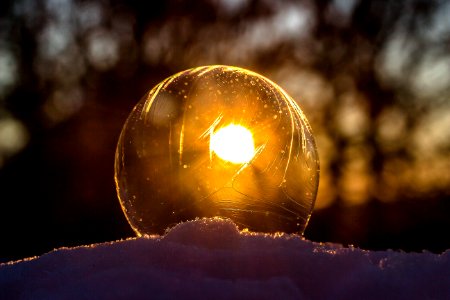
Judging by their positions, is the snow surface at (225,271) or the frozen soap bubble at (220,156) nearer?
the snow surface at (225,271)

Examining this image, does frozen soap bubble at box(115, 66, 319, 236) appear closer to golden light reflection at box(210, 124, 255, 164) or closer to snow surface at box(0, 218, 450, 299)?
golden light reflection at box(210, 124, 255, 164)

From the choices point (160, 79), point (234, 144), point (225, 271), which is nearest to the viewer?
point (225, 271)

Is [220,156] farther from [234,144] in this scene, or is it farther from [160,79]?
[160,79]

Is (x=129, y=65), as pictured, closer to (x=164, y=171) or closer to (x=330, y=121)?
(x=330, y=121)

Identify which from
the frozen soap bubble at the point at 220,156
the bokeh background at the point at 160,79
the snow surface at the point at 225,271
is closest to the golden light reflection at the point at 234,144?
the frozen soap bubble at the point at 220,156

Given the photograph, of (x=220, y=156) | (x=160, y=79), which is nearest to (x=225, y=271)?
(x=220, y=156)

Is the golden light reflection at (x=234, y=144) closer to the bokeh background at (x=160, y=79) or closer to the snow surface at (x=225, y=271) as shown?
the snow surface at (x=225, y=271)

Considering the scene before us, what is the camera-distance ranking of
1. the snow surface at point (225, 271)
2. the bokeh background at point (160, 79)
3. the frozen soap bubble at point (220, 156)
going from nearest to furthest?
the snow surface at point (225, 271) < the frozen soap bubble at point (220, 156) < the bokeh background at point (160, 79)
